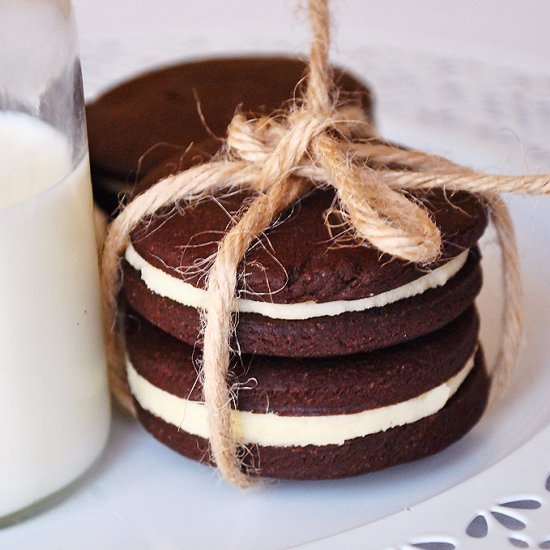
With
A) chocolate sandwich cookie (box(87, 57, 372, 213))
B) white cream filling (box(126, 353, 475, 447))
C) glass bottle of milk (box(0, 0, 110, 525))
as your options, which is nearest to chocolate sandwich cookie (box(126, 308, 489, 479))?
white cream filling (box(126, 353, 475, 447))

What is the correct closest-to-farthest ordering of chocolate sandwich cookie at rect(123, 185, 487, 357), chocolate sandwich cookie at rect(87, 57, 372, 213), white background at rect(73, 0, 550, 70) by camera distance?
1. chocolate sandwich cookie at rect(123, 185, 487, 357)
2. chocolate sandwich cookie at rect(87, 57, 372, 213)
3. white background at rect(73, 0, 550, 70)

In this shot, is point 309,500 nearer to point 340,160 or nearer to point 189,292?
point 189,292

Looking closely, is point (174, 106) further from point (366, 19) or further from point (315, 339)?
point (366, 19)

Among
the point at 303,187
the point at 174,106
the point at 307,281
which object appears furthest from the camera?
the point at 174,106

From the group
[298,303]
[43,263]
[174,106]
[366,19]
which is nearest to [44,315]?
[43,263]

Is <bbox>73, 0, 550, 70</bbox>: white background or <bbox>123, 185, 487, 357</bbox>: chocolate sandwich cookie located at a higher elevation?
<bbox>123, 185, 487, 357</bbox>: chocolate sandwich cookie

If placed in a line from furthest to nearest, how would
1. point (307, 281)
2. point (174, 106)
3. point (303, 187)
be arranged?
point (174, 106) < point (303, 187) < point (307, 281)

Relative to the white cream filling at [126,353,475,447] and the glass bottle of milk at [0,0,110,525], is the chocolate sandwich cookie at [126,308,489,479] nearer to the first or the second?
the white cream filling at [126,353,475,447]

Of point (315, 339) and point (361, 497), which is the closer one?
point (315, 339)

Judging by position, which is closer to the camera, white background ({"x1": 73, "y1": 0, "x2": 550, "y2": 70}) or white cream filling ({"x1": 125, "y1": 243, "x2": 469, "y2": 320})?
white cream filling ({"x1": 125, "y1": 243, "x2": 469, "y2": 320})
